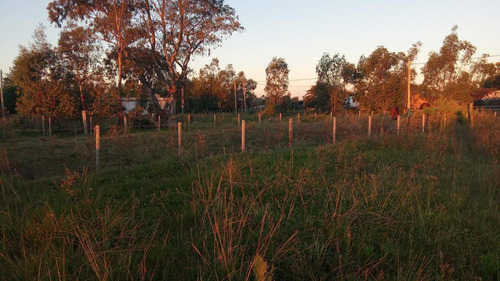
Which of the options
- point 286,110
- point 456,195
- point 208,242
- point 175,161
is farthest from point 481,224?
point 286,110

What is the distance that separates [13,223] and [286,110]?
42924mm

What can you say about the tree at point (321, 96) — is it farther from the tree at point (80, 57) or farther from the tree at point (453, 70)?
the tree at point (80, 57)

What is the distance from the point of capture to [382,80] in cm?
4016

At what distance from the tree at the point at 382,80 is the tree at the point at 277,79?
1332 centimetres

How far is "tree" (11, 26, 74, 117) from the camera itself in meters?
19.7

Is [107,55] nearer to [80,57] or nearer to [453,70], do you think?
[80,57]

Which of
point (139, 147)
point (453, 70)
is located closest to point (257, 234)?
point (139, 147)

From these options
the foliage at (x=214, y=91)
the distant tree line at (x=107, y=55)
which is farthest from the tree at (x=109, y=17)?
the foliage at (x=214, y=91)

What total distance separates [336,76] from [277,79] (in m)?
9.76

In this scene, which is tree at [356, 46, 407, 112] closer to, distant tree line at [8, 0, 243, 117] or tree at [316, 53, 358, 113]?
tree at [316, 53, 358, 113]

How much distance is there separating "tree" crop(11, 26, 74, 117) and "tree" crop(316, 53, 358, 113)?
117 feet

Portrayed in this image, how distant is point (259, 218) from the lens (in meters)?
3.46

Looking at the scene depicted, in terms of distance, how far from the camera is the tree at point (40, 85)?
64.5ft

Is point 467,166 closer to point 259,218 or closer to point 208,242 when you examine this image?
point 259,218
